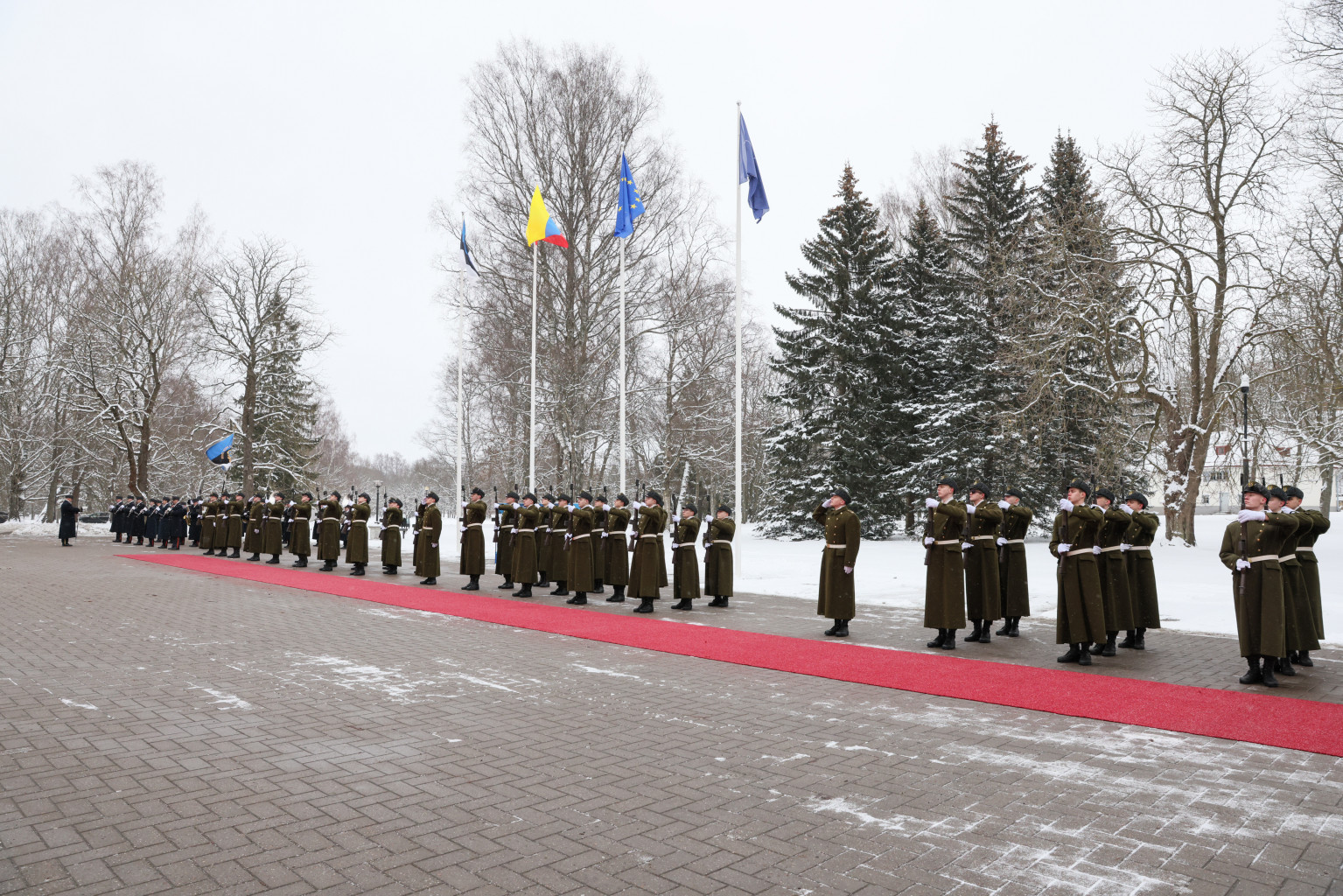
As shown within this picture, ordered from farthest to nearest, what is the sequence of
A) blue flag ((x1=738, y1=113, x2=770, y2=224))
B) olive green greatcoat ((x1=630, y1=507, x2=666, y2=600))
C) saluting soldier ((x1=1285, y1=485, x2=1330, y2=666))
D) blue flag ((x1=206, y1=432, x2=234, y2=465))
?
blue flag ((x1=206, y1=432, x2=234, y2=465)) → blue flag ((x1=738, y1=113, x2=770, y2=224)) → olive green greatcoat ((x1=630, y1=507, x2=666, y2=600)) → saluting soldier ((x1=1285, y1=485, x2=1330, y2=666))

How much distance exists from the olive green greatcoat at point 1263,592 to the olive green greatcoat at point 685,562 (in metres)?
7.10

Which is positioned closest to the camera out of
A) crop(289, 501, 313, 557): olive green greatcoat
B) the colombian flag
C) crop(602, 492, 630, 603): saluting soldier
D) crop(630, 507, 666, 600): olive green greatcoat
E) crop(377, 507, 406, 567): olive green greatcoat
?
crop(630, 507, 666, 600): olive green greatcoat

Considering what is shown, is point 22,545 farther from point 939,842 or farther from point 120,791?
point 939,842

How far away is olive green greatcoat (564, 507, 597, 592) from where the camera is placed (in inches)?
525

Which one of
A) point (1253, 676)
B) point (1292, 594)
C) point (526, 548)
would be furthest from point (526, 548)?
point (1292, 594)

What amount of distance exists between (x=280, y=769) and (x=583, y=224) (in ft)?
85.8

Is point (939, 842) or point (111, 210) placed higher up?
point (111, 210)

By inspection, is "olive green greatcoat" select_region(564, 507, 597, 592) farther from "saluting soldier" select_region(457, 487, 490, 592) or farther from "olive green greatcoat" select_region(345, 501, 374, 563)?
"olive green greatcoat" select_region(345, 501, 374, 563)

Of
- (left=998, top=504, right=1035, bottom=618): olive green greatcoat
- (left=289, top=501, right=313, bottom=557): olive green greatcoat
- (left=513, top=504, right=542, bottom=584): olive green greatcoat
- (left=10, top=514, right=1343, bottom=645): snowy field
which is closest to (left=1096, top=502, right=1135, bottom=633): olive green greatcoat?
(left=998, top=504, right=1035, bottom=618): olive green greatcoat

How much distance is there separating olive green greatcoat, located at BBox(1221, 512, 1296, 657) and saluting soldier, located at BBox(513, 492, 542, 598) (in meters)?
10.1

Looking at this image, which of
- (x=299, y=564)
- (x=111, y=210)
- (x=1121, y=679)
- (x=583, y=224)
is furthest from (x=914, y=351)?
(x=111, y=210)

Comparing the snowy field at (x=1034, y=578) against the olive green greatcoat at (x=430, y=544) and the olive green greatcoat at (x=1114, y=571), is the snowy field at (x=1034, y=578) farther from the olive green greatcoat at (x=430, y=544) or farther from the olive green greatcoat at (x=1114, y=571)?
the olive green greatcoat at (x=430, y=544)

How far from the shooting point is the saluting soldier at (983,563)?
31.8ft

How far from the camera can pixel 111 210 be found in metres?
35.7
